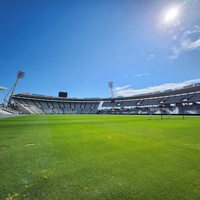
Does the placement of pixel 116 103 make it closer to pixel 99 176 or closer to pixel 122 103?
pixel 122 103

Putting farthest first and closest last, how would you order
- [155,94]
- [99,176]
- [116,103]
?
[116,103] → [155,94] → [99,176]

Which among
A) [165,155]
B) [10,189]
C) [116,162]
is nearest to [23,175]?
[10,189]

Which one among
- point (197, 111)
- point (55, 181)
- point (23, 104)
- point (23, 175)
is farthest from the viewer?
point (23, 104)

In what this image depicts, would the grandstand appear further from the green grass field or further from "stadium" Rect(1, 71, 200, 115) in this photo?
the green grass field

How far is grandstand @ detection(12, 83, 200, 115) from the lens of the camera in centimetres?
4592

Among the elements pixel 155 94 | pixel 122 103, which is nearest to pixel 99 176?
pixel 155 94

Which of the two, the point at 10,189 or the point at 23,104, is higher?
the point at 23,104

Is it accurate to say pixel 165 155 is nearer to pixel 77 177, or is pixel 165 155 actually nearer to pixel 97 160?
pixel 97 160

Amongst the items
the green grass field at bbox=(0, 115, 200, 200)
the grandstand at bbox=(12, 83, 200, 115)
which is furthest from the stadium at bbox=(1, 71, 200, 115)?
the green grass field at bbox=(0, 115, 200, 200)

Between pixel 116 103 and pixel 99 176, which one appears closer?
pixel 99 176

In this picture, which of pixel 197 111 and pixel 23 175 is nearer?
pixel 23 175

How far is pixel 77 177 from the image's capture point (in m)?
2.63

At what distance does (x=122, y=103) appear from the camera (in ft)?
256

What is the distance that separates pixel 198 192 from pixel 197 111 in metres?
48.9
